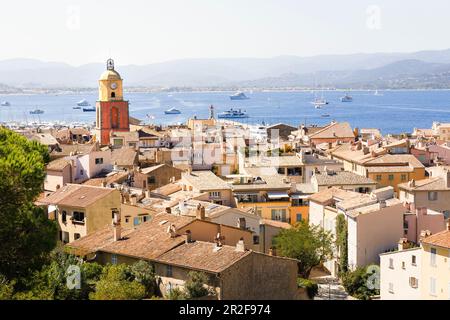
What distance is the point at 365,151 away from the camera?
36219 mm

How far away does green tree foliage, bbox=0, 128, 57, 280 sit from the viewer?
14211mm

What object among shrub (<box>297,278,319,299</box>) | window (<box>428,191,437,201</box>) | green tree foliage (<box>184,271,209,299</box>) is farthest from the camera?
window (<box>428,191,437,201</box>)

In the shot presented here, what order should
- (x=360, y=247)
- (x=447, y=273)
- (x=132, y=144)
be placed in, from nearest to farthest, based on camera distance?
(x=447, y=273) < (x=360, y=247) < (x=132, y=144)

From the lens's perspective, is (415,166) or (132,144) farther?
(132,144)

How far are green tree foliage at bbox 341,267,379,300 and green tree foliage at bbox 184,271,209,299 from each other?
7.06 meters

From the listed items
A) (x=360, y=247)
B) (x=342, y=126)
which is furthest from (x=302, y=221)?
(x=342, y=126)

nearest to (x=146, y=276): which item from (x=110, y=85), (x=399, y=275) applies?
(x=399, y=275)

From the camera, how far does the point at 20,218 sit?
14.5 m

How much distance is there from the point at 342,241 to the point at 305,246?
5.44 ft

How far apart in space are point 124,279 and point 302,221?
38.7ft

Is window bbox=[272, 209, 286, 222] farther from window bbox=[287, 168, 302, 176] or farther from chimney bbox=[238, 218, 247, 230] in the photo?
chimney bbox=[238, 218, 247, 230]

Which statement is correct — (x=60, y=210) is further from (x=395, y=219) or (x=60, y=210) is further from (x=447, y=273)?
(x=447, y=273)

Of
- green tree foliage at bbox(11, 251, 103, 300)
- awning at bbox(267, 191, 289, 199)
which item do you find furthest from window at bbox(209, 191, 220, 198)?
green tree foliage at bbox(11, 251, 103, 300)
